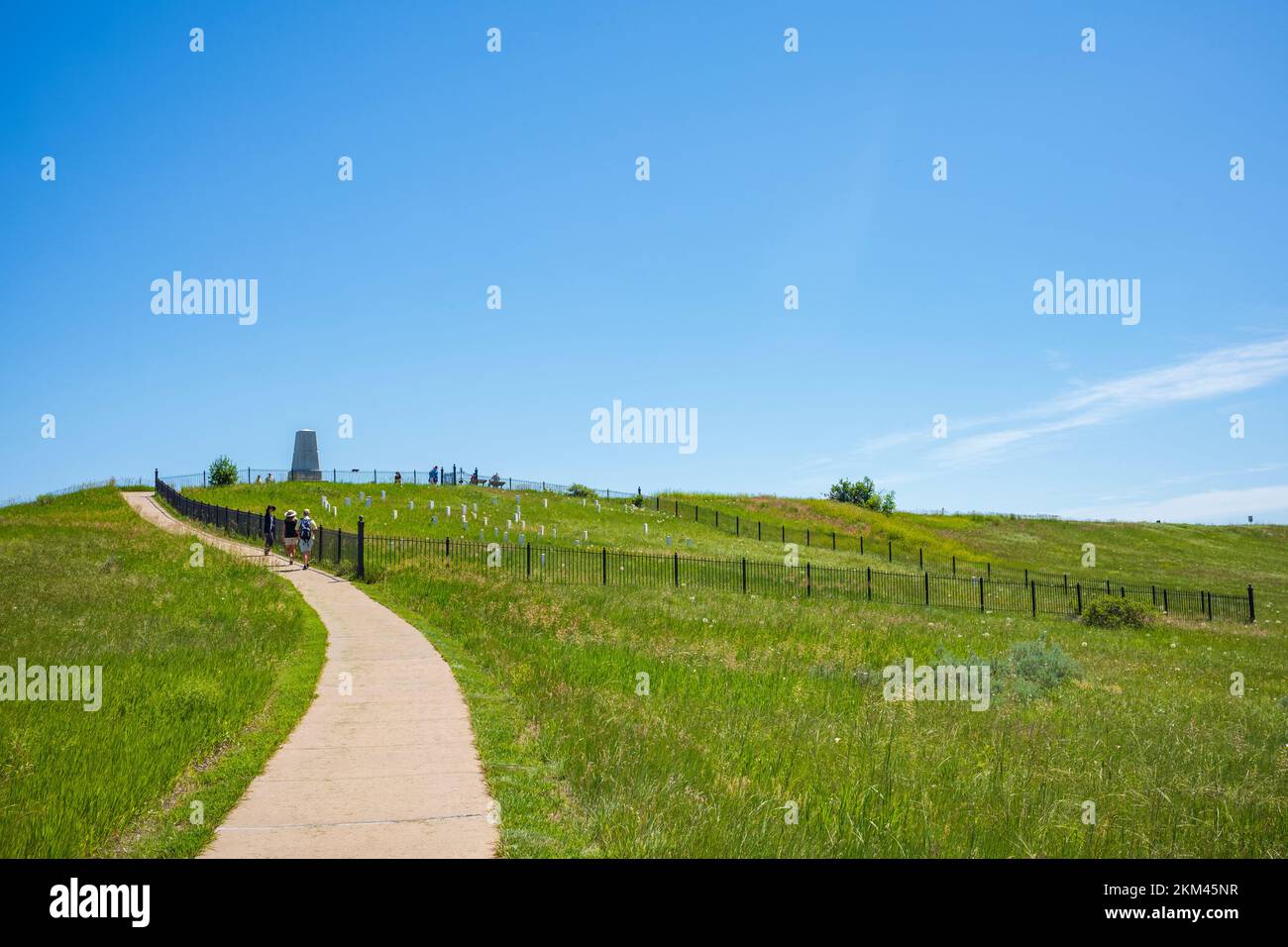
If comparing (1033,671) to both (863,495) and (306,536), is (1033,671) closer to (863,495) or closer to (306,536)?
(306,536)

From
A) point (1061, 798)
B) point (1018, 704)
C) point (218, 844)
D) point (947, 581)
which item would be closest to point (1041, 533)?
point (947, 581)

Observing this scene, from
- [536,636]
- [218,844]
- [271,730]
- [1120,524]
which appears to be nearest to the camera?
[218,844]

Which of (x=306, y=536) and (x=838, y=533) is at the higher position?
(x=306, y=536)

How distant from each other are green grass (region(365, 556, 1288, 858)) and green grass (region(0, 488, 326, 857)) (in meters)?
2.21

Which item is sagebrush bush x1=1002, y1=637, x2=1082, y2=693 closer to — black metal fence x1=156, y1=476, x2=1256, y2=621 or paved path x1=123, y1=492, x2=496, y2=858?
paved path x1=123, y1=492, x2=496, y2=858

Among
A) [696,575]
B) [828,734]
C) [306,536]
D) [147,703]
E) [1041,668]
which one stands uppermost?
[306,536]

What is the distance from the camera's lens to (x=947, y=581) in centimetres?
4034

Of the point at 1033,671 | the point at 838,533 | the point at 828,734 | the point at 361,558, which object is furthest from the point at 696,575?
Result: the point at 838,533

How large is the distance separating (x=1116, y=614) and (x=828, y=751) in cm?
2358

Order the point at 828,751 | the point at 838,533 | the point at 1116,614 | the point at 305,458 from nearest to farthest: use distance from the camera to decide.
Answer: the point at 828,751 < the point at 1116,614 < the point at 838,533 < the point at 305,458

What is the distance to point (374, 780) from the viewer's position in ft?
20.9

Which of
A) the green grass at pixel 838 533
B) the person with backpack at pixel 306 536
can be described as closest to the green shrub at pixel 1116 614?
the green grass at pixel 838 533
